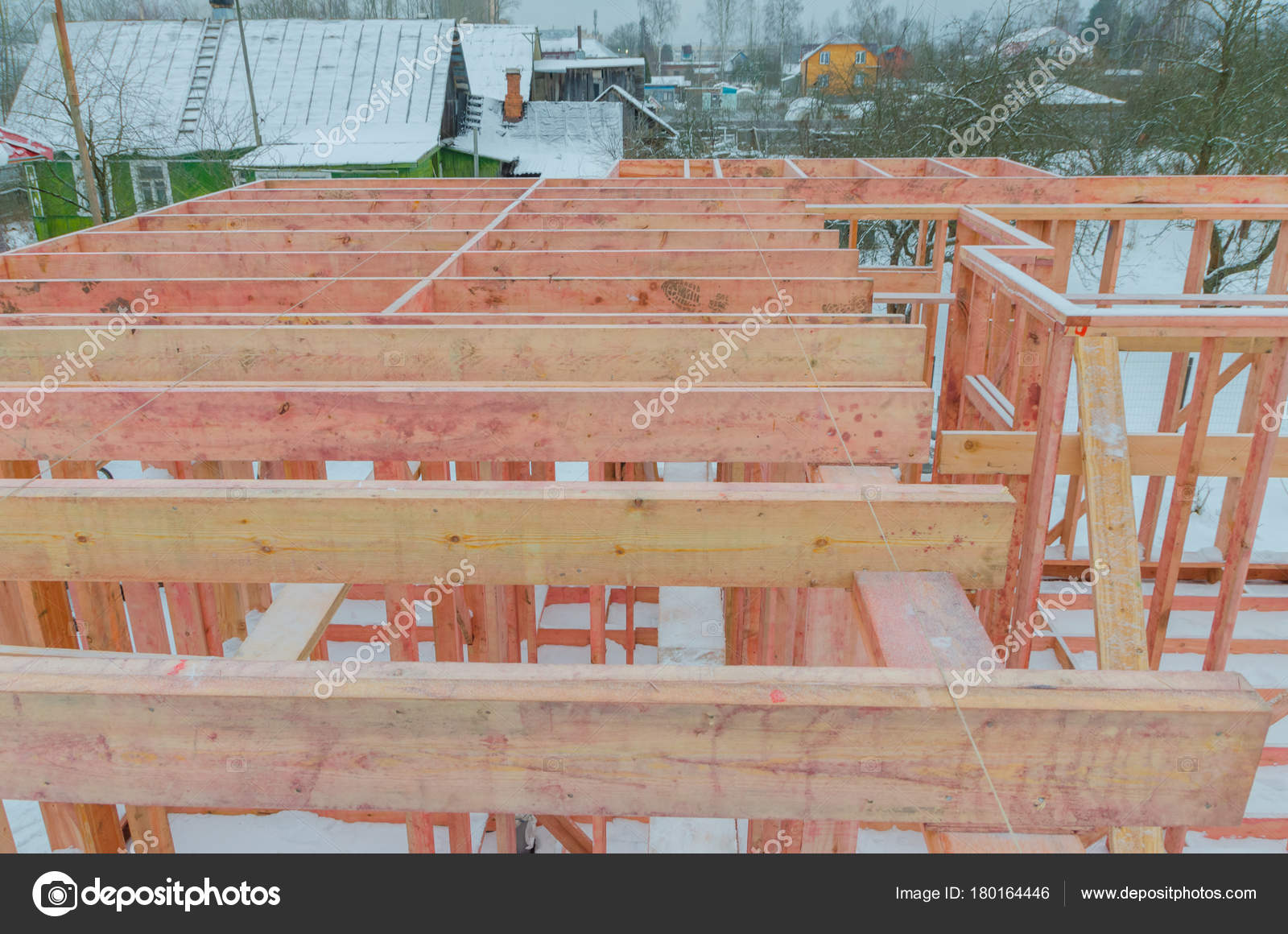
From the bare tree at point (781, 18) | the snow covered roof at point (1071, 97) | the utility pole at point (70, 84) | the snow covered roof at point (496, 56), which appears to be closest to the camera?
the utility pole at point (70, 84)

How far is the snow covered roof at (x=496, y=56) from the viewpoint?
24.2 m

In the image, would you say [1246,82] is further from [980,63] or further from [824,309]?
[824,309]

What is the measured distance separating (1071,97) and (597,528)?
730 inches

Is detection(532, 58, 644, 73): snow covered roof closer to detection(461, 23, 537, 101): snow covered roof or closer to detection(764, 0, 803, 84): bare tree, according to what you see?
detection(461, 23, 537, 101): snow covered roof

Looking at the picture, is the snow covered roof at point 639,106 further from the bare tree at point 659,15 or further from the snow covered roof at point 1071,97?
the bare tree at point 659,15

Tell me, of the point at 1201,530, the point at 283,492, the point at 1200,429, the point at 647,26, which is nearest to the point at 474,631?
the point at 283,492

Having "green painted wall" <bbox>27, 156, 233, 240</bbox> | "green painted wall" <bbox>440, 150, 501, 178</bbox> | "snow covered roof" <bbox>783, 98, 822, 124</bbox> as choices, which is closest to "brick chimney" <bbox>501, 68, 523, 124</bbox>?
"green painted wall" <bbox>440, 150, 501, 178</bbox>

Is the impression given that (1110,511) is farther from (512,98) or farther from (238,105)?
(512,98)

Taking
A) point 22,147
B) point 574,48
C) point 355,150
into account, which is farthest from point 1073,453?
point 574,48

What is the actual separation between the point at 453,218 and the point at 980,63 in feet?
46.4

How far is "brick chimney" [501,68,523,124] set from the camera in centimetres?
2373

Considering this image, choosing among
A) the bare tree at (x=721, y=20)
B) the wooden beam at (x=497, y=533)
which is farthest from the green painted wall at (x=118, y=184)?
the bare tree at (x=721, y=20)

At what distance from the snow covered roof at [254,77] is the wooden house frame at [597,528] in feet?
55.2

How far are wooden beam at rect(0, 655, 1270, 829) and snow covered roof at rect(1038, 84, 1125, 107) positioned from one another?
17075 mm
